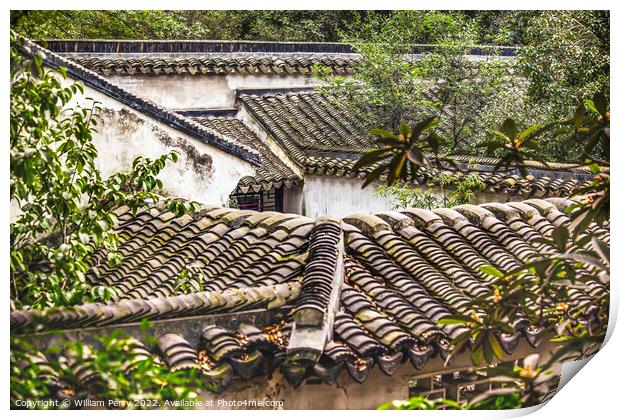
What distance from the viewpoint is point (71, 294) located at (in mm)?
5355

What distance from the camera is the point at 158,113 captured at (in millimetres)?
6785

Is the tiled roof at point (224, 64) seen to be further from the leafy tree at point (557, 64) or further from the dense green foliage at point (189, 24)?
the leafy tree at point (557, 64)

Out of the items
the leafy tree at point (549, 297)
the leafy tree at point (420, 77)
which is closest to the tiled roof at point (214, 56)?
the leafy tree at point (420, 77)

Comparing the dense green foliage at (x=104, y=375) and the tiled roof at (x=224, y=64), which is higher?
the tiled roof at (x=224, y=64)

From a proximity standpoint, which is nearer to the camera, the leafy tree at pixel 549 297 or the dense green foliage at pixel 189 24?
the leafy tree at pixel 549 297

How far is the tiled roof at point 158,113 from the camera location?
6385mm

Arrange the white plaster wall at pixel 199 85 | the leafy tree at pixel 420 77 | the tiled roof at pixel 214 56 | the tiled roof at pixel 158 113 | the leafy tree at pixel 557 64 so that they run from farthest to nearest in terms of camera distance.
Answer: the white plaster wall at pixel 199 85
the leafy tree at pixel 420 77
the tiled roof at pixel 214 56
the leafy tree at pixel 557 64
the tiled roof at pixel 158 113

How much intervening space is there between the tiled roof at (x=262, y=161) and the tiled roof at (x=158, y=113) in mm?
154

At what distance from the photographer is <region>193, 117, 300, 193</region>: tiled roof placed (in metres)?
7.02

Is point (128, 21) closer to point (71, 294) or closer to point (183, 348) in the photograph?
point (71, 294)

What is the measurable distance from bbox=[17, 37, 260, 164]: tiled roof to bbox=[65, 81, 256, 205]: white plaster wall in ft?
0.11

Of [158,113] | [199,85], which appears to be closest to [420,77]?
[199,85]

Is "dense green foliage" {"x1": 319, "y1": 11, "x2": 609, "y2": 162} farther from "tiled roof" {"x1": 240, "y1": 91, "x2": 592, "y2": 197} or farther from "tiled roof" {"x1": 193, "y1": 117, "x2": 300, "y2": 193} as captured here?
"tiled roof" {"x1": 193, "y1": 117, "x2": 300, "y2": 193}
